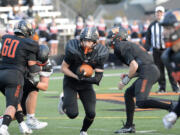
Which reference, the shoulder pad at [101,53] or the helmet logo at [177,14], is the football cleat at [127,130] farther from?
the helmet logo at [177,14]

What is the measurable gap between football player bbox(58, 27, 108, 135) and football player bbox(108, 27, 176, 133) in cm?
26

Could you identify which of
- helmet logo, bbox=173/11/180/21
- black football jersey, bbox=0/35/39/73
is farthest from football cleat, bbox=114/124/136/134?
helmet logo, bbox=173/11/180/21

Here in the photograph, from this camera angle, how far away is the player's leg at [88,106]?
21.2 feet

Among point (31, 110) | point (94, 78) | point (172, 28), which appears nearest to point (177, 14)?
point (172, 28)

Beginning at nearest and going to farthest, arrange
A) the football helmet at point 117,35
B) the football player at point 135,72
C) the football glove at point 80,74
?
the football glove at point 80,74 → the football player at point 135,72 → the football helmet at point 117,35

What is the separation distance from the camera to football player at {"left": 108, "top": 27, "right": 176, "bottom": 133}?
648cm

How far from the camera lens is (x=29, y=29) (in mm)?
6512

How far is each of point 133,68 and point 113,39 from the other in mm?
528

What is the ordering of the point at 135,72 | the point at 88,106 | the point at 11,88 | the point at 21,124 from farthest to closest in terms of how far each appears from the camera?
the point at 135,72
the point at 88,106
the point at 21,124
the point at 11,88

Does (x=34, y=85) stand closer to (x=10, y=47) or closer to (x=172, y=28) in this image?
(x=10, y=47)

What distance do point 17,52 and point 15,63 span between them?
6.0 inches

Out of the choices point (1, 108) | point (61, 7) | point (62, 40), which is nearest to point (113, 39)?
point (1, 108)

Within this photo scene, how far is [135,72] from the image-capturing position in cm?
663

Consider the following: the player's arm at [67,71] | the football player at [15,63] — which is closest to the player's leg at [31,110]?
the football player at [15,63]
